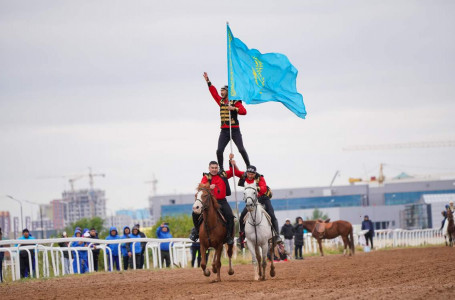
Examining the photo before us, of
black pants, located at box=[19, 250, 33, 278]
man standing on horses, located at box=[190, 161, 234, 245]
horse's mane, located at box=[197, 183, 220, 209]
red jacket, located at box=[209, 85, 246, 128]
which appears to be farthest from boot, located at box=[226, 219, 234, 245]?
black pants, located at box=[19, 250, 33, 278]

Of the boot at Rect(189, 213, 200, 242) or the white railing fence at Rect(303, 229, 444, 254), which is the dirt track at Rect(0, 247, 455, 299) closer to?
the boot at Rect(189, 213, 200, 242)

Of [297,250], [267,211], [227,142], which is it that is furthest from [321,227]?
[227,142]

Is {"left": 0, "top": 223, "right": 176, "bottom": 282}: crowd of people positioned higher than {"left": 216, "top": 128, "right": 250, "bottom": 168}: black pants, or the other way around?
{"left": 216, "top": 128, "right": 250, "bottom": 168}: black pants

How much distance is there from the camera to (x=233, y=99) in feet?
68.8

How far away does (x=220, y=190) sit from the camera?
20219mm

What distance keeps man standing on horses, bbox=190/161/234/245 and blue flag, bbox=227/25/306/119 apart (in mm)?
2546

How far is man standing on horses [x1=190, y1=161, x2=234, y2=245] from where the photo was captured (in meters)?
20.0

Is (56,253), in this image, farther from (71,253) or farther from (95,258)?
(95,258)

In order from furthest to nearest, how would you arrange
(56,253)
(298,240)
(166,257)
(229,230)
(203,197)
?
1. (298,240)
2. (166,257)
3. (56,253)
4. (229,230)
5. (203,197)

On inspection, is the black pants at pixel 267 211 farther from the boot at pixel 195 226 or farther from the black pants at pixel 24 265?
the black pants at pixel 24 265

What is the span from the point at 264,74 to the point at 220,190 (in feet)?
12.0

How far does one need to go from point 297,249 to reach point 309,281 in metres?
21.8

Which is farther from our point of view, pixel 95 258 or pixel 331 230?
pixel 331 230

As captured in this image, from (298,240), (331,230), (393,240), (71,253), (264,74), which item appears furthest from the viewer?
(393,240)
